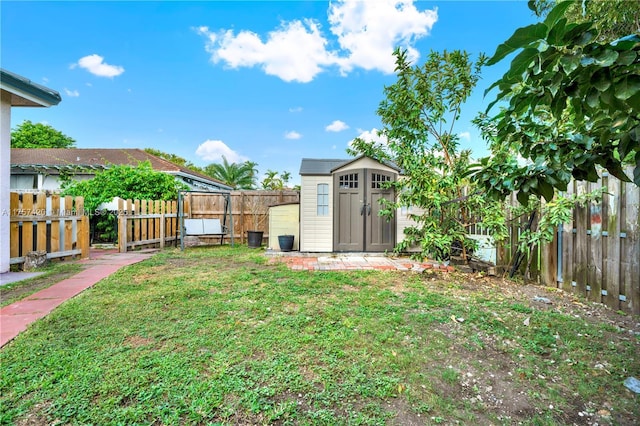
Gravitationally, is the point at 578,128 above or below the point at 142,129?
below

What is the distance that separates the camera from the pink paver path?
Answer: 8.54 ft

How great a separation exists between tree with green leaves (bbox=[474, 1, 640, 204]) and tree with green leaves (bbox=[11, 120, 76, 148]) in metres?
29.5

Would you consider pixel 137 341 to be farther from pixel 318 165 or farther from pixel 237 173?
pixel 237 173

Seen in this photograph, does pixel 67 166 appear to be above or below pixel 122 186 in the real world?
above

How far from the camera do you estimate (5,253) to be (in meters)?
4.60

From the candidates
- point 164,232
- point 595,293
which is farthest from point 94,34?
point 595,293

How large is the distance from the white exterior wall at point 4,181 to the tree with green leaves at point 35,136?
74.8ft

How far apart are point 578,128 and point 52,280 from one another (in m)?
6.01

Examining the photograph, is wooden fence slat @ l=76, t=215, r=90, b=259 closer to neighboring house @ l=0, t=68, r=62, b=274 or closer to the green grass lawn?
neighboring house @ l=0, t=68, r=62, b=274

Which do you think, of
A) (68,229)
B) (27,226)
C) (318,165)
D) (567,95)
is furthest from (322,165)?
(567,95)

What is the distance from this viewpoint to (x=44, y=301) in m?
3.27

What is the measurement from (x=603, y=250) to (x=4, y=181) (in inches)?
324

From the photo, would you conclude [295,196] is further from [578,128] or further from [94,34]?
[578,128]

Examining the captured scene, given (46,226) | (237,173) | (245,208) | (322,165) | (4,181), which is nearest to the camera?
(4,181)
